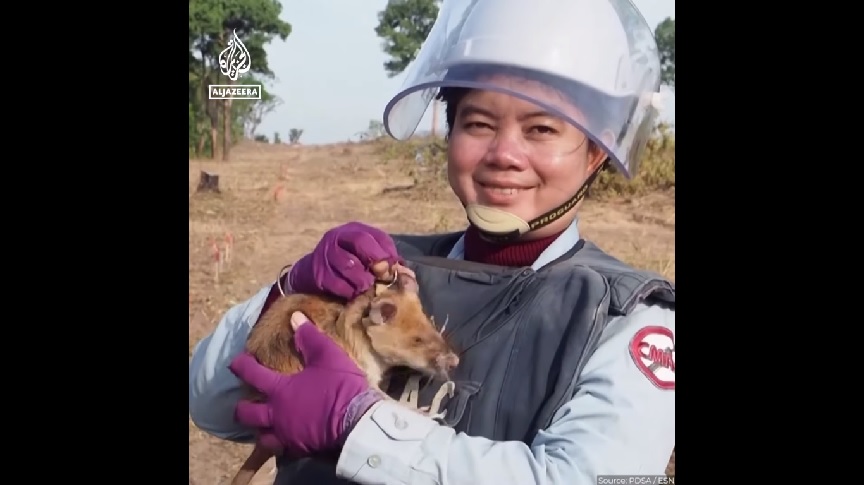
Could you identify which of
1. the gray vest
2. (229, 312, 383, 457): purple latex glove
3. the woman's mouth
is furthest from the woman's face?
(229, 312, 383, 457): purple latex glove

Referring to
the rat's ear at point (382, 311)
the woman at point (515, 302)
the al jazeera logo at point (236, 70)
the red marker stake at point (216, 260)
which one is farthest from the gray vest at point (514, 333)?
the al jazeera logo at point (236, 70)

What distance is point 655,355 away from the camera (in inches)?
93.3

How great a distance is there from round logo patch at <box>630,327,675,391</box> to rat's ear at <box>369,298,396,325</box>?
65cm

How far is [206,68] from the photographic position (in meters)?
2.76

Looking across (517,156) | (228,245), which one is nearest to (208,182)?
(228,245)

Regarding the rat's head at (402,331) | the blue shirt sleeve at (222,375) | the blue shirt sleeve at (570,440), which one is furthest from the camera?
the blue shirt sleeve at (222,375)

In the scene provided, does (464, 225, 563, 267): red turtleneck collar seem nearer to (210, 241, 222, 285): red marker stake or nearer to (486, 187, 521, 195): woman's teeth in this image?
(486, 187, 521, 195): woman's teeth

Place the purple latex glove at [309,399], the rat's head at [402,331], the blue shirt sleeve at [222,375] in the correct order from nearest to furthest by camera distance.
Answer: the purple latex glove at [309,399], the rat's head at [402,331], the blue shirt sleeve at [222,375]

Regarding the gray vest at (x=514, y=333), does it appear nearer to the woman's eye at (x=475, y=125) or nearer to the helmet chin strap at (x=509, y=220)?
the helmet chin strap at (x=509, y=220)

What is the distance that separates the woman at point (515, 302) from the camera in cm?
230

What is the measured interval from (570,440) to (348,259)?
772 mm

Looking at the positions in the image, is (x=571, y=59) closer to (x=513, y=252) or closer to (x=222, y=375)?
(x=513, y=252)

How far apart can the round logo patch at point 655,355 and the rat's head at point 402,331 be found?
19.8 inches

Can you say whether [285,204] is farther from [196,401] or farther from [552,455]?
[552,455]
